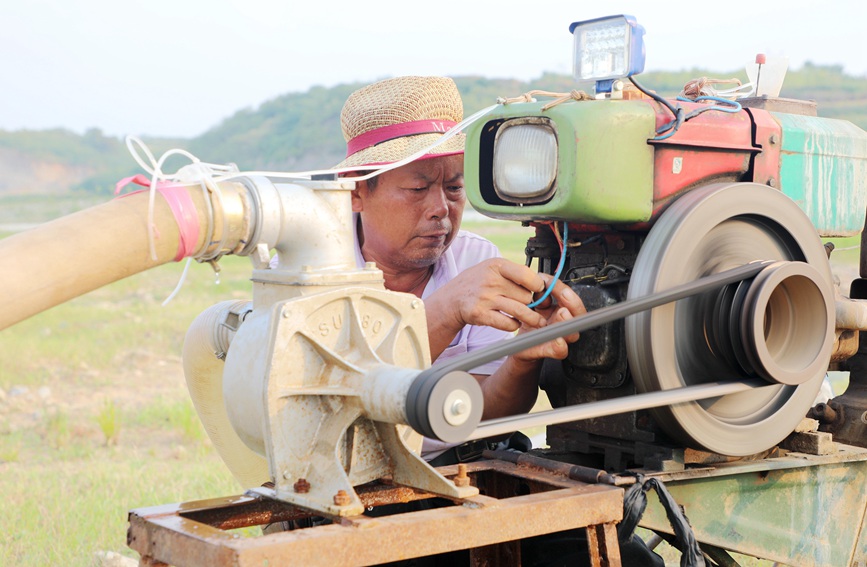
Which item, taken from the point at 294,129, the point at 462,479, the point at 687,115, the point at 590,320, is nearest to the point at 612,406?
the point at 590,320

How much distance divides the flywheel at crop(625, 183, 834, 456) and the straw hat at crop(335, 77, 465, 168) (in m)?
1.01

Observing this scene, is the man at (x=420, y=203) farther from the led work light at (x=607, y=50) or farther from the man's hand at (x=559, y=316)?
the led work light at (x=607, y=50)

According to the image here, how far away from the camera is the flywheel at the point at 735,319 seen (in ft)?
7.06

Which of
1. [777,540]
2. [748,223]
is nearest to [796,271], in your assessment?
[748,223]

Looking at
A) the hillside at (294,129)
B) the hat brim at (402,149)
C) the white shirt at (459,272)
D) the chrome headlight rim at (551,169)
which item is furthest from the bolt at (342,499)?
the hillside at (294,129)

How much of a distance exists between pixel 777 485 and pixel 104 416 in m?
5.22

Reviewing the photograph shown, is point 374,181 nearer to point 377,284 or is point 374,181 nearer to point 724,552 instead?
point 377,284

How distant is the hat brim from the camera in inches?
120

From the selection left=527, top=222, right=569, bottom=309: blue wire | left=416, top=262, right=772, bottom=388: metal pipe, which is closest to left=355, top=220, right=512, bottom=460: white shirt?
left=527, top=222, right=569, bottom=309: blue wire

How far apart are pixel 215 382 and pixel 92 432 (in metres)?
4.67

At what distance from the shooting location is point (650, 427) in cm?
230

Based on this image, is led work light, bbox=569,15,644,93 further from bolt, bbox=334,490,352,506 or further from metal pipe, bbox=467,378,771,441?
bolt, bbox=334,490,352,506

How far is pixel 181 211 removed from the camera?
5.83 feet

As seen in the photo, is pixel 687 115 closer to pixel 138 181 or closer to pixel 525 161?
pixel 525 161
